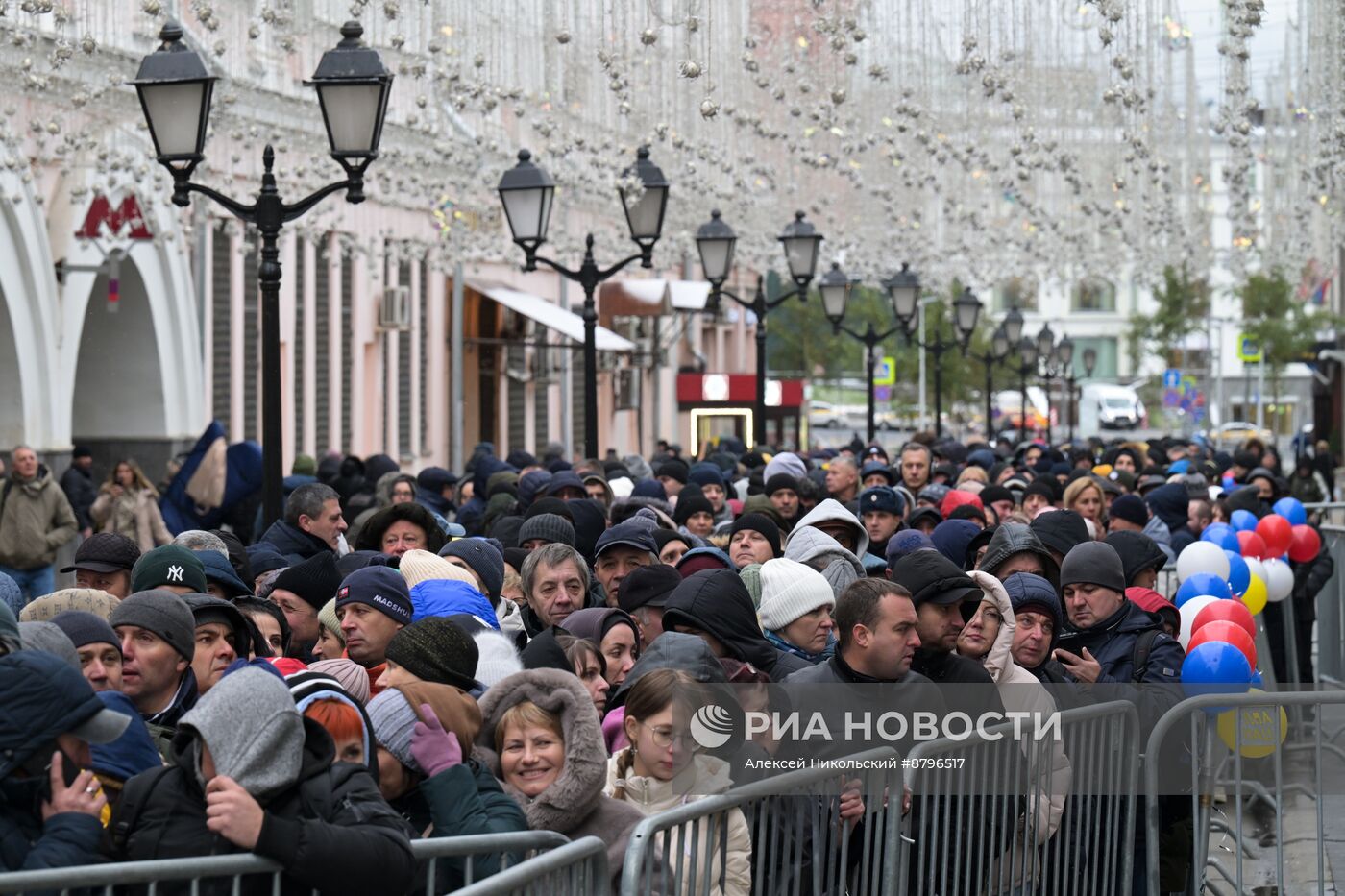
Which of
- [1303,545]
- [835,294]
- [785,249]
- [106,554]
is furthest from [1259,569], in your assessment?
[835,294]

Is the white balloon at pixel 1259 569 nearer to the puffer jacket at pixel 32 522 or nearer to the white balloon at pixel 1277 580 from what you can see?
the white balloon at pixel 1277 580

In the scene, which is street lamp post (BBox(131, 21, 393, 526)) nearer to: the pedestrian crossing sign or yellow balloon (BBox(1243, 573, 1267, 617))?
yellow balloon (BBox(1243, 573, 1267, 617))

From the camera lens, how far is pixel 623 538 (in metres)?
10.3

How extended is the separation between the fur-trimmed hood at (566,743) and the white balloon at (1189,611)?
15.8 feet

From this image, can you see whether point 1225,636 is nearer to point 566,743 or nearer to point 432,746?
point 566,743

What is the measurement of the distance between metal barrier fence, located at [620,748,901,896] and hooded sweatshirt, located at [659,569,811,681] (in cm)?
102

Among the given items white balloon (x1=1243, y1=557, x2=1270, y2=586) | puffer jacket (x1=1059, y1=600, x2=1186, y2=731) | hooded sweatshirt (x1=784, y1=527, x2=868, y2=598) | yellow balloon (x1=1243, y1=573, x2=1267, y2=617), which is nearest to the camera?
puffer jacket (x1=1059, y1=600, x2=1186, y2=731)

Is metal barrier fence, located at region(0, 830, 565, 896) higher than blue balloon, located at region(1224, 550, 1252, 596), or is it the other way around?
metal barrier fence, located at region(0, 830, 565, 896)

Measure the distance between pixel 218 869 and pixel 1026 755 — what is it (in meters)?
3.37

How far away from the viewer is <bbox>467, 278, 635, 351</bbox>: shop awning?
3941 centimetres

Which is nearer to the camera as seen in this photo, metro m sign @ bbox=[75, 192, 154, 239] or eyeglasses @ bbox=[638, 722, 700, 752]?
eyeglasses @ bbox=[638, 722, 700, 752]

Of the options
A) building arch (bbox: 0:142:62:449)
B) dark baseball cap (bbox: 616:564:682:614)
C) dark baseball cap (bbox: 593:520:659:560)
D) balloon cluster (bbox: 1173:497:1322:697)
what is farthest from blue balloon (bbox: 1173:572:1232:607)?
building arch (bbox: 0:142:62:449)

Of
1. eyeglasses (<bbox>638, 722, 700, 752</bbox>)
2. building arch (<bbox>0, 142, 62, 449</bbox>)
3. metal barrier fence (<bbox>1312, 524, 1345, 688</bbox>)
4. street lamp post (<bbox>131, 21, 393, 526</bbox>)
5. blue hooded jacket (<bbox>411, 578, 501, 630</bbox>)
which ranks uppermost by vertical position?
street lamp post (<bbox>131, 21, 393, 526</bbox>)

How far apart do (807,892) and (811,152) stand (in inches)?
646
